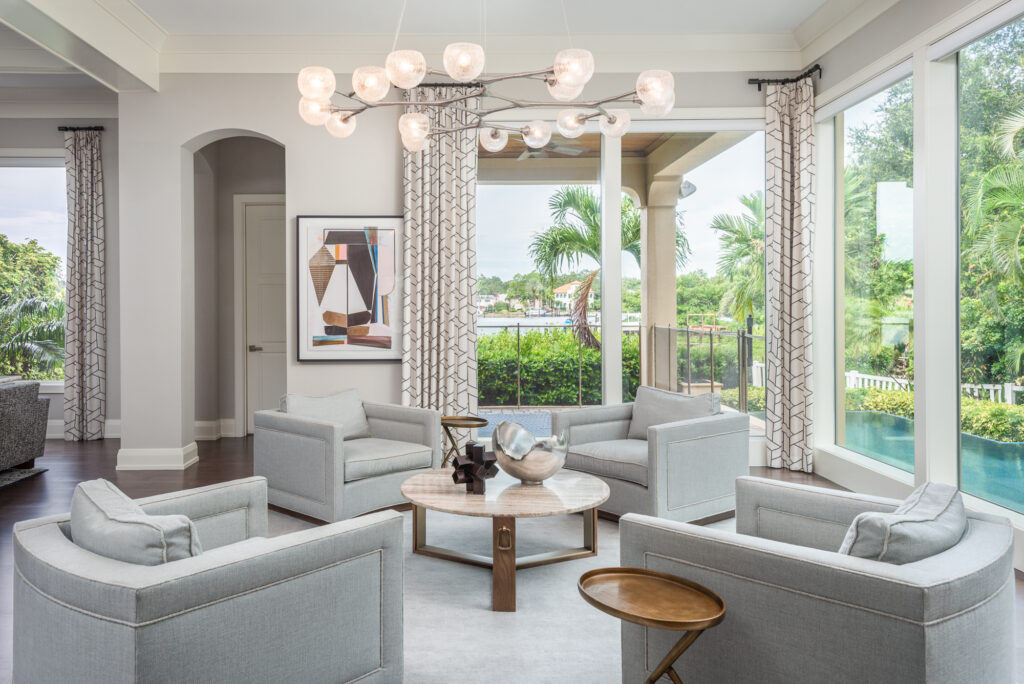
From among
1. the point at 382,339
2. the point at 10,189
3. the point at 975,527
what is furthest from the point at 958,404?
the point at 10,189

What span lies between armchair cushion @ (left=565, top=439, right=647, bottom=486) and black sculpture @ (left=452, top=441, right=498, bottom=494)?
736mm

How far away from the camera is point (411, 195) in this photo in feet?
16.8

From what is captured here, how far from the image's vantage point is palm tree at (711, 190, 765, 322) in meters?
5.38

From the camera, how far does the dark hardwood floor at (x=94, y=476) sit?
3.94 m

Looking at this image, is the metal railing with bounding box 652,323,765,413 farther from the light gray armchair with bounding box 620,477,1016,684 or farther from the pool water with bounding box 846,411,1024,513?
the light gray armchair with bounding box 620,477,1016,684

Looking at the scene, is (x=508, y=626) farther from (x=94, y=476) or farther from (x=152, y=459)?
(x=94, y=476)

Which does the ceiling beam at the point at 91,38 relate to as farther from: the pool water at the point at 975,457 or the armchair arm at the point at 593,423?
the pool water at the point at 975,457

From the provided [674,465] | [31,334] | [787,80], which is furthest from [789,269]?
[31,334]

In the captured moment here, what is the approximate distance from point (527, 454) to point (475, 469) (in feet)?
0.90

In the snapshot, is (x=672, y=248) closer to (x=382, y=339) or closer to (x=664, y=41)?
(x=664, y=41)

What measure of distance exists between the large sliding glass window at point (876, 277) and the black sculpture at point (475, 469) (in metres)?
2.71

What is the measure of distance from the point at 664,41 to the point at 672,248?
1612 mm

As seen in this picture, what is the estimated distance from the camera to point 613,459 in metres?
3.81

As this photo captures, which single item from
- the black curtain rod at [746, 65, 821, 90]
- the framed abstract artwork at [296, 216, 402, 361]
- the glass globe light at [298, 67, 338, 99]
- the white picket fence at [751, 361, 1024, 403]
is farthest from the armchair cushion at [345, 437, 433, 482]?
the black curtain rod at [746, 65, 821, 90]
